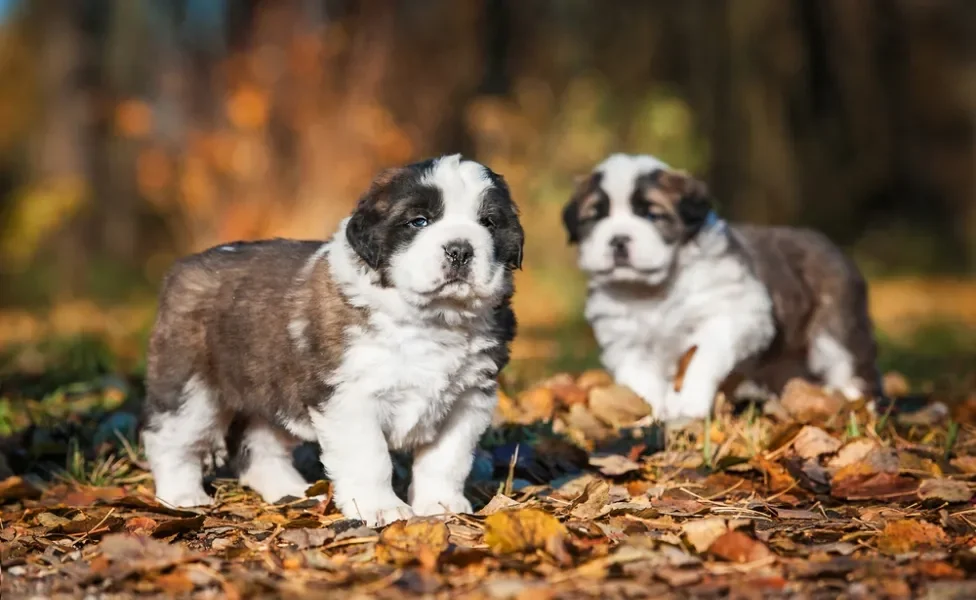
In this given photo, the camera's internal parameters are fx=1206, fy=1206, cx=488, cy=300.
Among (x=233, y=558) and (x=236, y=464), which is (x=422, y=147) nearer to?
(x=236, y=464)

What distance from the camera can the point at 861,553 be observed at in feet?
11.7

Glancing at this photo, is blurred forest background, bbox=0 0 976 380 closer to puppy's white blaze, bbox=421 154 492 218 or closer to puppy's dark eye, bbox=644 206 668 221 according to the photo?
puppy's dark eye, bbox=644 206 668 221

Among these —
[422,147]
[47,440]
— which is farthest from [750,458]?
[422,147]

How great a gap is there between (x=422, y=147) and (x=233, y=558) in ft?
30.3

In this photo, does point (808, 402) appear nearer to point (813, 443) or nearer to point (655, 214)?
point (813, 443)

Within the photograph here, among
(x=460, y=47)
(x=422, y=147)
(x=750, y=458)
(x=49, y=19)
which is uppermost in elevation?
(x=49, y=19)

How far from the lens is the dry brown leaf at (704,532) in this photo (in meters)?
3.50

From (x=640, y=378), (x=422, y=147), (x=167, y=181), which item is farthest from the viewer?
(x=167, y=181)

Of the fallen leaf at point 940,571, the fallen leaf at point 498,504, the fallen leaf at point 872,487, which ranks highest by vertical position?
the fallen leaf at point 940,571

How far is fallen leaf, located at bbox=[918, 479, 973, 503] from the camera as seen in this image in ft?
14.5

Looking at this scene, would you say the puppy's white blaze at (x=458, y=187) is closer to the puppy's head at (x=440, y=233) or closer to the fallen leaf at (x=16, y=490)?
the puppy's head at (x=440, y=233)

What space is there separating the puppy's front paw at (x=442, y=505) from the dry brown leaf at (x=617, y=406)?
1.83 metres

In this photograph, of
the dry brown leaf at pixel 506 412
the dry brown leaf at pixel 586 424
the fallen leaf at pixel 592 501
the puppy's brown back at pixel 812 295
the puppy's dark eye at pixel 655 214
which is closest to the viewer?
the fallen leaf at pixel 592 501

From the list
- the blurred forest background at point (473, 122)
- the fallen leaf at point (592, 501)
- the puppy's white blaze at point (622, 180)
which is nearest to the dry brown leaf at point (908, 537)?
the fallen leaf at point (592, 501)
